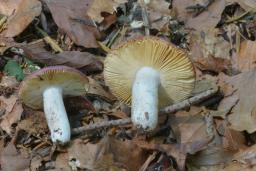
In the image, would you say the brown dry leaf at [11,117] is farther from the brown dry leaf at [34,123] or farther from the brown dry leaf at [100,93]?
the brown dry leaf at [100,93]

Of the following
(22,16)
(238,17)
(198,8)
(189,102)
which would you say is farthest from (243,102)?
(22,16)

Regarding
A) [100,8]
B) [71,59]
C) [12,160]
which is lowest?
[12,160]

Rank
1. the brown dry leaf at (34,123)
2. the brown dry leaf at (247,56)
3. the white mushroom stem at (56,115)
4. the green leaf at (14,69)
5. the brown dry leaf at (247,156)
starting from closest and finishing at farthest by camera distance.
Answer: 1. the brown dry leaf at (247,156)
2. the white mushroom stem at (56,115)
3. the brown dry leaf at (34,123)
4. the brown dry leaf at (247,56)
5. the green leaf at (14,69)

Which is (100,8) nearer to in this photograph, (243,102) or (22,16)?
(22,16)

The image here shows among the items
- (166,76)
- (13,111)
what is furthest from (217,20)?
(13,111)

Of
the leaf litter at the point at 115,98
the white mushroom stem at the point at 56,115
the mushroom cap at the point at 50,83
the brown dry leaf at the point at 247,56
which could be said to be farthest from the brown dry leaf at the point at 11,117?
the brown dry leaf at the point at 247,56

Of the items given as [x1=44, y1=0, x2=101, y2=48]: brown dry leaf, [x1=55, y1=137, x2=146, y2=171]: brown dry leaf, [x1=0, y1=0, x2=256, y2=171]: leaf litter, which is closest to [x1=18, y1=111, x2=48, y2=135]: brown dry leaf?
[x1=0, y1=0, x2=256, y2=171]: leaf litter

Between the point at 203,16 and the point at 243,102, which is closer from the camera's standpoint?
the point at 243,102

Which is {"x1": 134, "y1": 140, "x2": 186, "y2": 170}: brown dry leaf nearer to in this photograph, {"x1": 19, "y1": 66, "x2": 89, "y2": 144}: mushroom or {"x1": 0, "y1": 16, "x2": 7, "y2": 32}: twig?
{"x1": 19, "y1": 66, "x2": 89, "y2": 144}: mushroom
